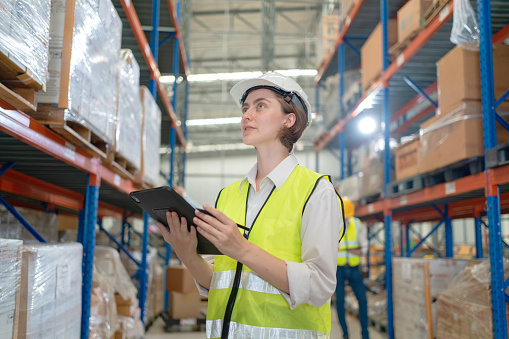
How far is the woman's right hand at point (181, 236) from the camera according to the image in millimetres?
1585

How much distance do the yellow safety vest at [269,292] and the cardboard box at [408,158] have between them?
427cm

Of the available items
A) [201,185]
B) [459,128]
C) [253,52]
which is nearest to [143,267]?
[459,128]

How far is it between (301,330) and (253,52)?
16.8 meters

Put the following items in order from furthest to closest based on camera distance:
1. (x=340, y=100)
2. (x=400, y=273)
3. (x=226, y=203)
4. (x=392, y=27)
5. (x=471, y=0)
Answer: (x=340, y=100) → (x=392, y=27) → (x=400, y=273) → (x=471, y=0) → (x=226, y=203)

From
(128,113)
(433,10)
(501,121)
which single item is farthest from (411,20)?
(128,113)

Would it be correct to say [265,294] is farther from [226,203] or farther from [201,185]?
[201,185]

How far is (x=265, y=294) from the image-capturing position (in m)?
1.51

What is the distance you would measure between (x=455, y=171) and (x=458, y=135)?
1.66 ft

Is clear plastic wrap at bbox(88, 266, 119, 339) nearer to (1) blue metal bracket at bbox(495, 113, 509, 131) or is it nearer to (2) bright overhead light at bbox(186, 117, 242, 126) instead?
(1) blue metal bracket at bbox(495, 113, 509, 131)

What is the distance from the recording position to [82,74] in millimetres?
2848

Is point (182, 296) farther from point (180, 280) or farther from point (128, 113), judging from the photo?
point (128, 113)

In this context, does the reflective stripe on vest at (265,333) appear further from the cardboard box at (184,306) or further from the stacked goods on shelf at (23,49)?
the cardboard box at (184,306)

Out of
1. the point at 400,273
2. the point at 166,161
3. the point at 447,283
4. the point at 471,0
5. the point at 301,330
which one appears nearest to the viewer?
the point at 301,330

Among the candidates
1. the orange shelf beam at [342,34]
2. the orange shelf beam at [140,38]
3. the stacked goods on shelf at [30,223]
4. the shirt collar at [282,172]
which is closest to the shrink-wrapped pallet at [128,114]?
the orange shelf beam at [140,38]
